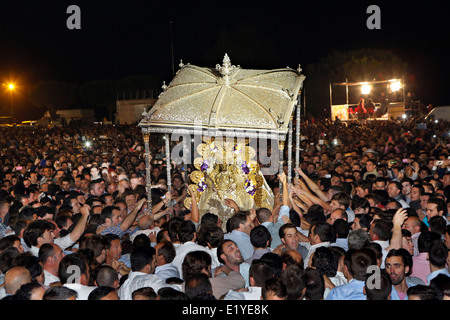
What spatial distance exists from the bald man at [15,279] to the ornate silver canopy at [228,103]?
409 centimetres

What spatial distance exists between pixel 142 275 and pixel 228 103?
4.02 metres

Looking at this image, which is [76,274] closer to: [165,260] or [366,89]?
[165,260]

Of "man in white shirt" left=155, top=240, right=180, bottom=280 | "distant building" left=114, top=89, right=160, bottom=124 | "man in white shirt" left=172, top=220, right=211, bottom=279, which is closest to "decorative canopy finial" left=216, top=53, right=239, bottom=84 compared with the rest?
"man in white shirt" left=172, top=220, right=211, bottom=279

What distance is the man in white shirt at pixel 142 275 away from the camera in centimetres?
455

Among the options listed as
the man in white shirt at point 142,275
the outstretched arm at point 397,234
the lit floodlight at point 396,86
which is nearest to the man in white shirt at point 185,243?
the man in white shirt at point 142,275

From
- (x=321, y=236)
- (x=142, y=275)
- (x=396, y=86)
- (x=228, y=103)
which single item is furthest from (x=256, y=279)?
(x=396, y=86)

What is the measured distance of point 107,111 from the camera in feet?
215

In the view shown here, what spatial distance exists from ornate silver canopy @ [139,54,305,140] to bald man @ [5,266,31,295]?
4.09 metres

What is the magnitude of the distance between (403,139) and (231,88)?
403 inches

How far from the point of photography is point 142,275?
15.4ft

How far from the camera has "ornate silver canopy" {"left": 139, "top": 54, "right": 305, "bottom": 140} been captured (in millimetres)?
7758

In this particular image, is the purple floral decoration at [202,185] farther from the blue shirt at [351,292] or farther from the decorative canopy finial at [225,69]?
the blue shirt at [351,292]

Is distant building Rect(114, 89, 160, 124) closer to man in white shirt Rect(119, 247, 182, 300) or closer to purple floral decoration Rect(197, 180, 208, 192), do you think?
purple floral decoration Rect(197, 180, 208, 192)

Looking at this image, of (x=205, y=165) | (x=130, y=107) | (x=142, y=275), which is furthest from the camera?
(x=130, y=107)
